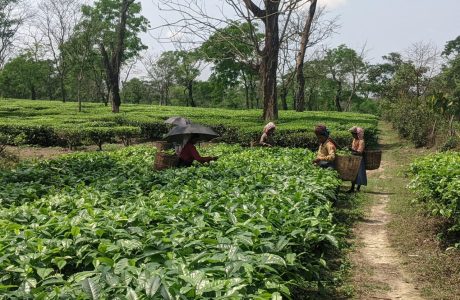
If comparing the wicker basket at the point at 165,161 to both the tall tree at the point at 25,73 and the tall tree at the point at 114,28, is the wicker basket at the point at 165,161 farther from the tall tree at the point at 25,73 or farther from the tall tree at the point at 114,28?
the tall tree at the point at 25,73

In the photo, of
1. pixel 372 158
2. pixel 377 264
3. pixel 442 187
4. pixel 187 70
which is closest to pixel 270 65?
pixel 372 158

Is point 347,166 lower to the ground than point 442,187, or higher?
lower

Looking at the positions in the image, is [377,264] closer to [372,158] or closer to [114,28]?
[372,158]

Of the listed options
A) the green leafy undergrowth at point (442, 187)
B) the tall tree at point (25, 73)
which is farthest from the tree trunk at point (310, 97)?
the green leafy undergrowth at point (442, 187)

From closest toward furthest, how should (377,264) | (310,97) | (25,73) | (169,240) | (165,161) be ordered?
(169,240), (377,264), (165,161), (25,73), (310,97)

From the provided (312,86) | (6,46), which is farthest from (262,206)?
(312,86)

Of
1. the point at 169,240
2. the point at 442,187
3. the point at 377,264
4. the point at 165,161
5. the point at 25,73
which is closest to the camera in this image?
the point at 169,240

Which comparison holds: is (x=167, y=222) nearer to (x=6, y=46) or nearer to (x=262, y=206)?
(x=262, y=206)

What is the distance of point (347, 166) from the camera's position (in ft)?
27.3

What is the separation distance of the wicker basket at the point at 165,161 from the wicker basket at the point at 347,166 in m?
2.89

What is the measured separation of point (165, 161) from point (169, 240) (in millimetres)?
4799

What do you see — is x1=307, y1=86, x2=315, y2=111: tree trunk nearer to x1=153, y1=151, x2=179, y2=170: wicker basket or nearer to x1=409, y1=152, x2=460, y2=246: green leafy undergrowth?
x1=153, y1=151, x2=179, y2=170: wicker basket

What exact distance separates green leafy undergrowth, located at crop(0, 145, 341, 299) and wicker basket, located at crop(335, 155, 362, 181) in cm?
286

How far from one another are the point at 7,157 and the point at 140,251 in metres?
10.9
